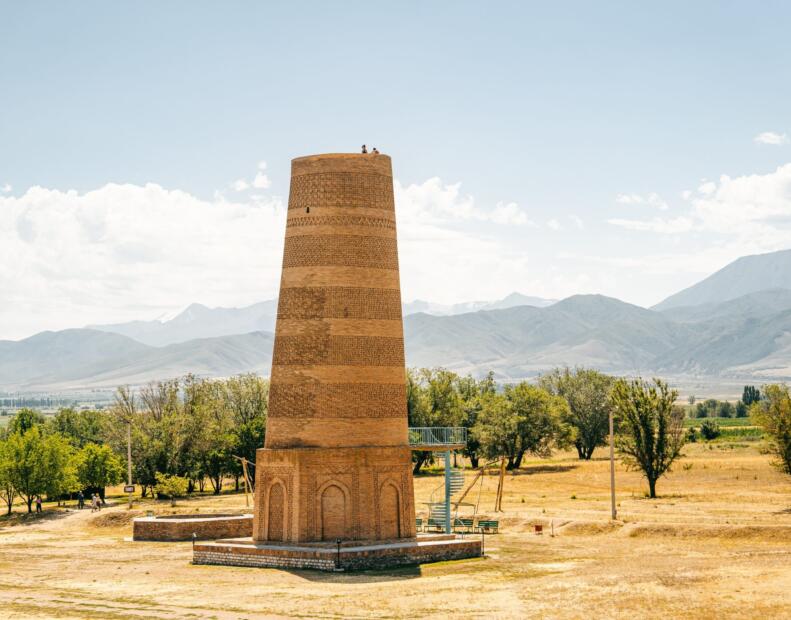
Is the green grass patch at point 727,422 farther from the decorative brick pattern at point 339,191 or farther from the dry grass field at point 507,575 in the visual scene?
the decorative brick pattern at point 339,191

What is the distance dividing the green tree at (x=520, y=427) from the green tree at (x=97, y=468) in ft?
100

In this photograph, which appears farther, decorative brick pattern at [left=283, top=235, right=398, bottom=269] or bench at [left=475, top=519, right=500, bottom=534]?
bench at [left=475, top=519, right=500, bottom=534]

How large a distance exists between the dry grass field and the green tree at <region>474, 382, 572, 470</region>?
28.4m

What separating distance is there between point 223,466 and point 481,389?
3733 cm

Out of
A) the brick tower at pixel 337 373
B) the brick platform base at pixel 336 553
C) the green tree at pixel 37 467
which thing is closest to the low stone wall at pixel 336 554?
the brick platform base at pixel 336 553

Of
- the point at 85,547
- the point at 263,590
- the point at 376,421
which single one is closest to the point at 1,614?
the point at 263,590

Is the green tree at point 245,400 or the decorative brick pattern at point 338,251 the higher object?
the decorative brick pattern at point 338,251

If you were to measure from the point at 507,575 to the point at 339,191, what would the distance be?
16.8 metres

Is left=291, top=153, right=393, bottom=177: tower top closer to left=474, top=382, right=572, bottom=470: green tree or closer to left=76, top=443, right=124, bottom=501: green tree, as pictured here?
left=76, top=443, right=124, bottom=501: green tree

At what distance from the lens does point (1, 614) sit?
35.0 m

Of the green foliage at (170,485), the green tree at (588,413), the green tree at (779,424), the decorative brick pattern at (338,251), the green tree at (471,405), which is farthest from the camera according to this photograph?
the green tree at (588,413)

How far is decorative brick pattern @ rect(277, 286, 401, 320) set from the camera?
152ft

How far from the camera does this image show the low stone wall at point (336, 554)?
141 ft

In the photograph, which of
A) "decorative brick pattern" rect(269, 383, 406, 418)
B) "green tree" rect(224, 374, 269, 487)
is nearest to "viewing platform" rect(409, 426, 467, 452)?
"decorative brick pattern" rect(269, 383, 406, 418)
